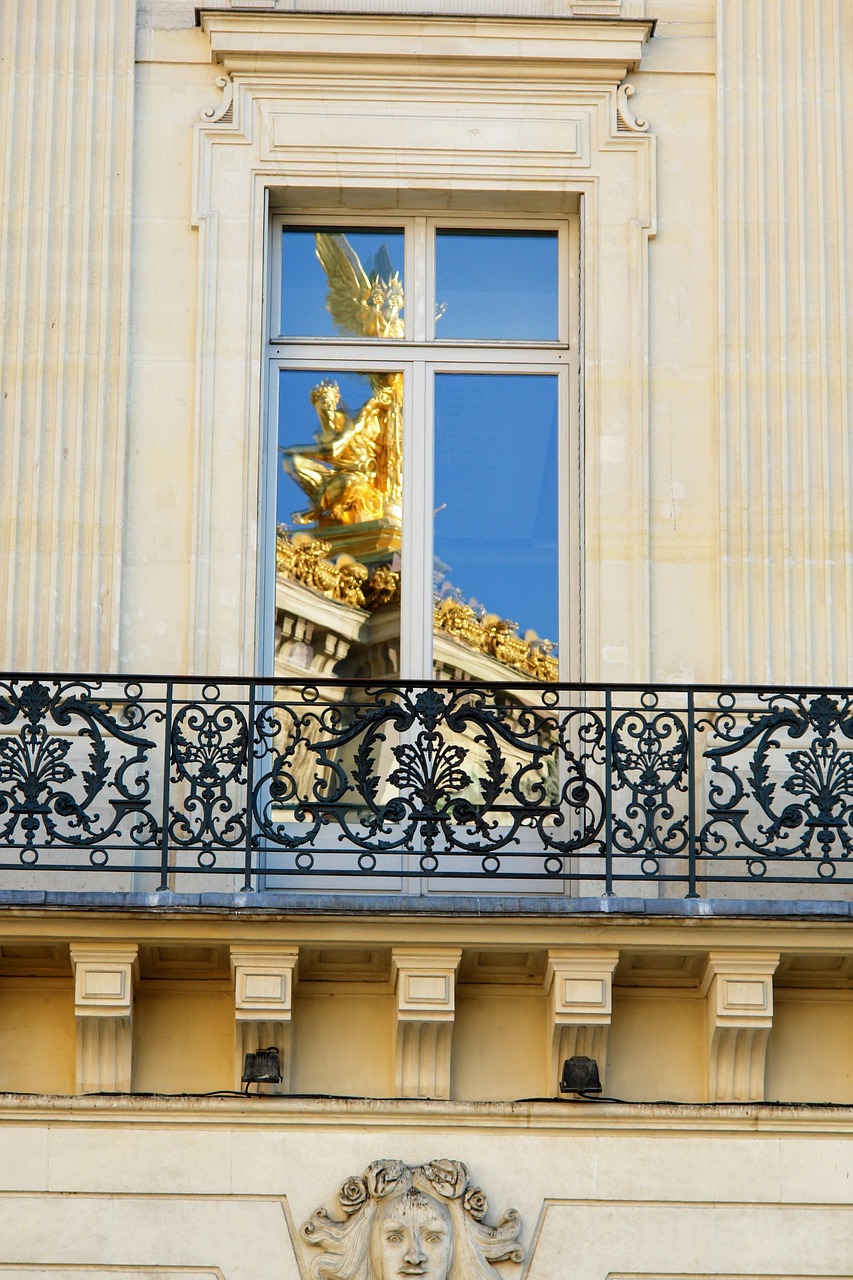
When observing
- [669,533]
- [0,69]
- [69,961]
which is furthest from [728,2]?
[69,961]

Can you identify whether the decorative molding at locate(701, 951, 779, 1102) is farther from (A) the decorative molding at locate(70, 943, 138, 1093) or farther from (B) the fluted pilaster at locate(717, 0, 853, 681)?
(A) the decorative molding at locate(70, 943, 138, 1093)

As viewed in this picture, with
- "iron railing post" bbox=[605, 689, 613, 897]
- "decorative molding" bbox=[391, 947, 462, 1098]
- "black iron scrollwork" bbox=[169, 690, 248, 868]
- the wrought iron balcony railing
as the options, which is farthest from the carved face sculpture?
"black iron scrollwork" bbox=[169, 690, 248, 868]

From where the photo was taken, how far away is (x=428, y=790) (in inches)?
325

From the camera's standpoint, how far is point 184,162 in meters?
9.48

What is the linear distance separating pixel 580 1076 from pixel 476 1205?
523 mm

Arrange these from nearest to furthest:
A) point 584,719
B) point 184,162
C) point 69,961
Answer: point 69,961 < point 584,719 < point 184,162

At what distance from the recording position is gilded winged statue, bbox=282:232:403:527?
9.46m

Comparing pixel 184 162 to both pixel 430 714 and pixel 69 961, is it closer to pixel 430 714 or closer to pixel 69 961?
pixel 430 714

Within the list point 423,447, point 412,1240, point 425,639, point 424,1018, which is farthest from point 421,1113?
point 423,447

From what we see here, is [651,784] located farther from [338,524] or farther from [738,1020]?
[338,524]

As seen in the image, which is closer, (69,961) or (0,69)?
(69,961)

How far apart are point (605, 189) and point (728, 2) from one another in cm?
85

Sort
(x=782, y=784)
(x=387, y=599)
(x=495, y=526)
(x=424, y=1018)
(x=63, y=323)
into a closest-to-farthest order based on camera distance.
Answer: (x=424, y=1018) → (x=782, y=784) → (x=63, y=323) → (x=387, y=599) → (x=495, y=526)

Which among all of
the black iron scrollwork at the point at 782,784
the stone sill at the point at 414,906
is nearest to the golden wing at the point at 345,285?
the black iron scrollwork at the point at 782,784
